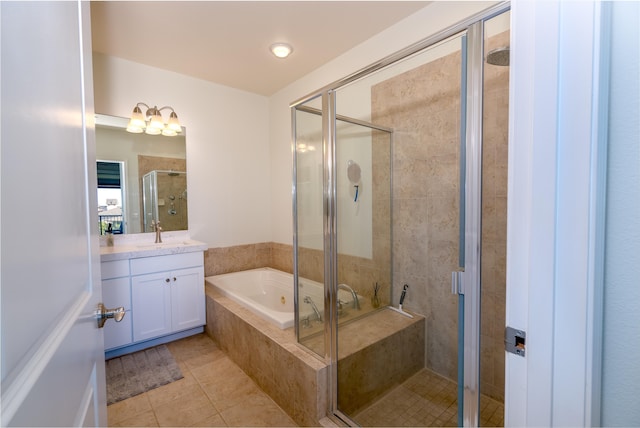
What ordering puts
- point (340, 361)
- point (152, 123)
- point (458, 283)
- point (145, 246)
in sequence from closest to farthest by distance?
point (458, 283) < point (340, 361) < point (145, 246) < point (152, 123)

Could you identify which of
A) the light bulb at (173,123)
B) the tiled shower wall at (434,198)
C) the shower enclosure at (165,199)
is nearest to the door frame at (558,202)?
the tiled shower wall at (434,198)

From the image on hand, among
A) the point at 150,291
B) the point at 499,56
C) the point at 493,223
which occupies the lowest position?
the point at 150,291

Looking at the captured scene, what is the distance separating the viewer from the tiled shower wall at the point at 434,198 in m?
1.27

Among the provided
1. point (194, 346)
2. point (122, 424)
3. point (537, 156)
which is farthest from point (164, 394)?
point (537, 156)

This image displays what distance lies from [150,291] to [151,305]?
0.12 m

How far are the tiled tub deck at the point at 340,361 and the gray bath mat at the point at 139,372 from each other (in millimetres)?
564

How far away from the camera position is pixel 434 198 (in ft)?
6.02

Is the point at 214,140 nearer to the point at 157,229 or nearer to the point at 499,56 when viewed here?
the point at 157,229

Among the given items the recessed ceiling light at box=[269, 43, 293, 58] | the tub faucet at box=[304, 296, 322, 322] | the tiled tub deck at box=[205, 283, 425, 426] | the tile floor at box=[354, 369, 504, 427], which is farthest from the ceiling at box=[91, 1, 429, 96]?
the tile floor at box=[354, 369, 504, 427]

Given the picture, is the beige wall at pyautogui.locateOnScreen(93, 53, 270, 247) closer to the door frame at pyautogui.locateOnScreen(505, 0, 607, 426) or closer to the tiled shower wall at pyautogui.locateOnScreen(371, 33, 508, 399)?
the tiled shower wall at pyautogui.locateOnScreen(371, 33, 508, 399)

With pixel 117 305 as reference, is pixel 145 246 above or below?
above

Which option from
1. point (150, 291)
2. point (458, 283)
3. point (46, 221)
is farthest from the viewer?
point (150, 291)

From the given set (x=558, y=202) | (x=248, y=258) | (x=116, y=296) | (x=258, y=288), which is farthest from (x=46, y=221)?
(x=248, y=258)

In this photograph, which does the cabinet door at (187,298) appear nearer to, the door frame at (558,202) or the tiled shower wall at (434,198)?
the tiled shower wall at (434,198)
